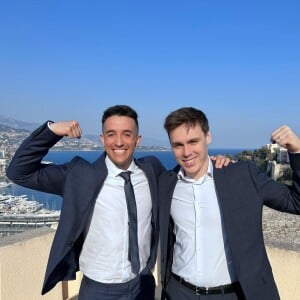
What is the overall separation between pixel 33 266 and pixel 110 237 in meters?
1.41

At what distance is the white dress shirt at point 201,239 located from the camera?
2348mm

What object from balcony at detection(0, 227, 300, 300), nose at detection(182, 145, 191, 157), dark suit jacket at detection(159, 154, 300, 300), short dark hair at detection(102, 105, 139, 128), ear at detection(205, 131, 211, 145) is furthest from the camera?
balcony at detection(0, 227, 300, 300)

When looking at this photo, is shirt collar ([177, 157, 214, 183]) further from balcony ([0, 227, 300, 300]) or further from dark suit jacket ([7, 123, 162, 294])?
balcony ([0, 227, 300, 300])

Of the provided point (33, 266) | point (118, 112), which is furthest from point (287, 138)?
point (33, 266)

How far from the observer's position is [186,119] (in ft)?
8.08

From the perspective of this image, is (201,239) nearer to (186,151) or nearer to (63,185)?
(186,151)

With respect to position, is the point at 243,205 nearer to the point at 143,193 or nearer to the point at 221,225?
the point at 221,225

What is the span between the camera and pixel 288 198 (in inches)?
94.4

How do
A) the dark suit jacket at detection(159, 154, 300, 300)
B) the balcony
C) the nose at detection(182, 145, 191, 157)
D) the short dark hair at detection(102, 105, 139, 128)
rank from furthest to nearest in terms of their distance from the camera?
the balcony < the short dark hair at detection(102, 105, 139, 128) < the nose at detection(182, 145, 191, 157) < the dark suit jacket at detection(159, 154, 300, 300)

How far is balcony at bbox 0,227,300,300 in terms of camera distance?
126 inches

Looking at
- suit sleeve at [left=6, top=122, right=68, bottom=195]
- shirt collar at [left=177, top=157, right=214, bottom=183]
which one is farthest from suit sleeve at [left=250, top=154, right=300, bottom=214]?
suit sleeve at [left=6, top=122, right=68, bottom=195]

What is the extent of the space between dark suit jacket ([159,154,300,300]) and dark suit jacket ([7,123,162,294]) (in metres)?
0.54

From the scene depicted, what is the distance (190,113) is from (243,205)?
2.27 feet

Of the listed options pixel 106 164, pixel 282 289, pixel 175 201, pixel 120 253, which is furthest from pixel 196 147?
pixel 282 289
